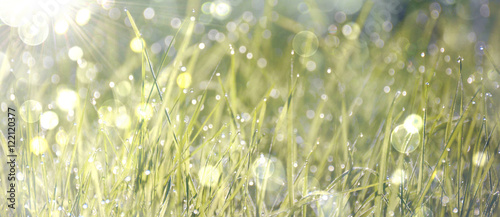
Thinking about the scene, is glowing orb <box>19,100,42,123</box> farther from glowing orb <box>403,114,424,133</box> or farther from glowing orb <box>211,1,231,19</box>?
glowing orb <box>211,1,231,19</box>

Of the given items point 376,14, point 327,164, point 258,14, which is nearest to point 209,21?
point 258,14

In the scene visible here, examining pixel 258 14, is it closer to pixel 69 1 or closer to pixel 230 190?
pixel 69 1

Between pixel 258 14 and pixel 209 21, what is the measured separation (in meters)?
0.26

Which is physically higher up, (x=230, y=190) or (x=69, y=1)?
(x=69, y=1)

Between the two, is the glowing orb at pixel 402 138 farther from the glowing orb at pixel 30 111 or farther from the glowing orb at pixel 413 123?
the glowing orb at pixel 30 111

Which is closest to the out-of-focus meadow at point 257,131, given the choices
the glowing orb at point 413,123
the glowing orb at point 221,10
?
the glowing orb at point 413,123

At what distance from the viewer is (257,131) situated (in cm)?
74

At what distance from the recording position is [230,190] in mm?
712

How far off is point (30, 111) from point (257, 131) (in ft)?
1.68

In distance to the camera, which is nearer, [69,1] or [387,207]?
[387,207]

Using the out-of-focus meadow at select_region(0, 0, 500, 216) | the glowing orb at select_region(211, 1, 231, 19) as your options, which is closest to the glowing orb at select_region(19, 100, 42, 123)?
the out-of-focus meadow at select_region(0, 0, 500, 216)

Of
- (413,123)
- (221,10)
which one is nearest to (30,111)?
(413,123)

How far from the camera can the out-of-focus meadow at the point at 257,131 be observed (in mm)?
722

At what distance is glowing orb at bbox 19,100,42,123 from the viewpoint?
0.85 metres
